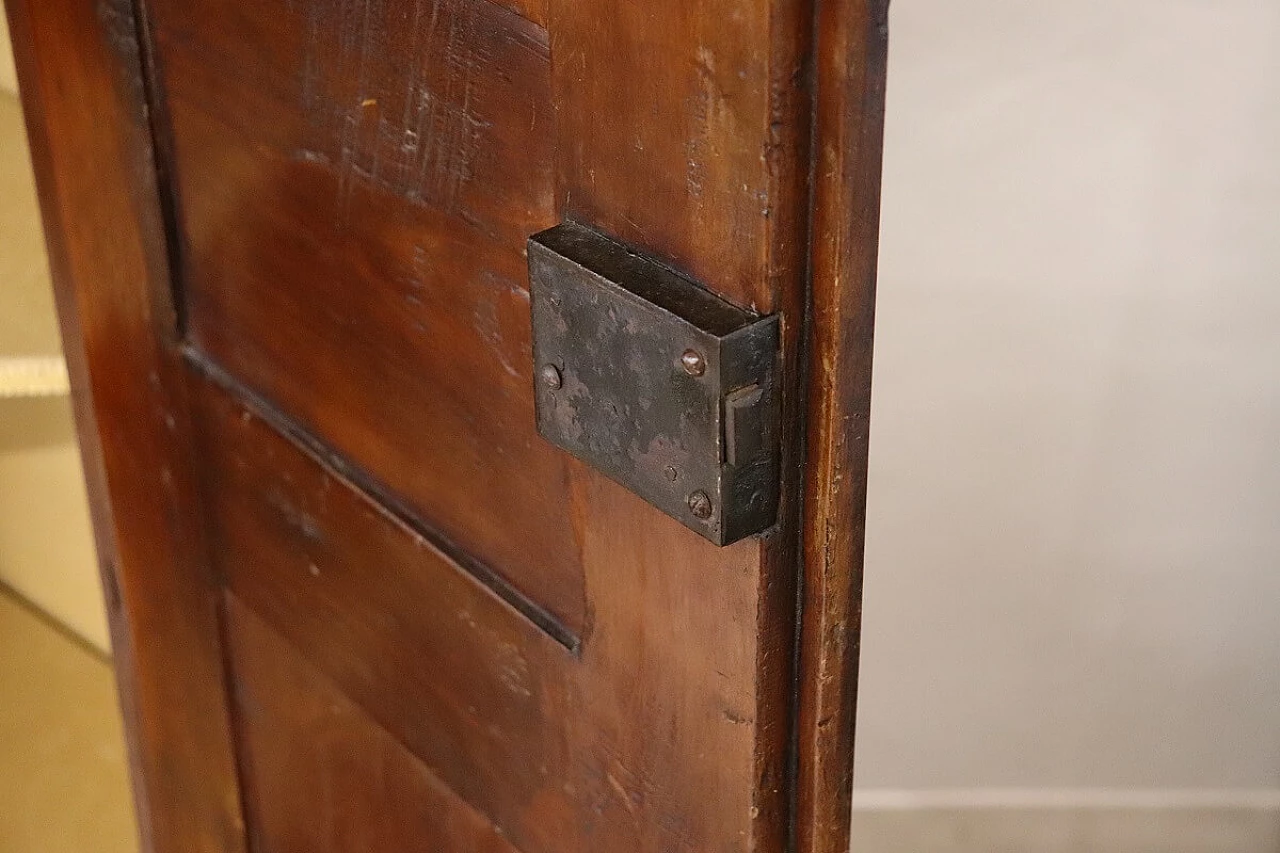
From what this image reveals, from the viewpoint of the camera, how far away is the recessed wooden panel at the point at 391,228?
0.61 m

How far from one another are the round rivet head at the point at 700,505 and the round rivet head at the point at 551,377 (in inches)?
2.7

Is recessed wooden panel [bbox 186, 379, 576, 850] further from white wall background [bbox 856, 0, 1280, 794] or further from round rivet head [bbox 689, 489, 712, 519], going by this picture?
white wall background [bbox 856, 0, 1280, 794]

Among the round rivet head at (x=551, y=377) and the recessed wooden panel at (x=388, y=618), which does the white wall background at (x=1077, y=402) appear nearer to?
the recessed wooden panel at (x=388, y=618)

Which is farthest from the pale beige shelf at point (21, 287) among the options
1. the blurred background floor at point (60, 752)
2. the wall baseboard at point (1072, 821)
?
the wall baseboard at point (1072, 821)

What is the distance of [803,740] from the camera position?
1.94ft

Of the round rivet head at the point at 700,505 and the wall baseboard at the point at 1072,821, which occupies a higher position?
the round rivet head at the point at 700,505

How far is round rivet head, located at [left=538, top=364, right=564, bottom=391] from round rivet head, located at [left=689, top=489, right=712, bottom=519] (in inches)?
2.7

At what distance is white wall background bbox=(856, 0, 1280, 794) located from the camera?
5.10 ft

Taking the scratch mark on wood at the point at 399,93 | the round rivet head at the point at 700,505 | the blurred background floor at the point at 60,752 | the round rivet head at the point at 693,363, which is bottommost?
the blurred background floor at the point at 60,752

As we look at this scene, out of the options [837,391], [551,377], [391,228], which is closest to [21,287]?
[391,228]

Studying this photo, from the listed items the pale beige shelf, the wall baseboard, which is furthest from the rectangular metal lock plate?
the wall baseboard

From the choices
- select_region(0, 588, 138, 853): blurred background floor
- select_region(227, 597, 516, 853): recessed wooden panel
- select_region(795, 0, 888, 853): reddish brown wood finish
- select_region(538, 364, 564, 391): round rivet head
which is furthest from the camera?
select_region(0, 588, 138, 853): blurred background floor

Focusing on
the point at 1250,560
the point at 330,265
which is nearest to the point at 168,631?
the point at 330,265

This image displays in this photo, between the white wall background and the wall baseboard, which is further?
the wall baseboard
